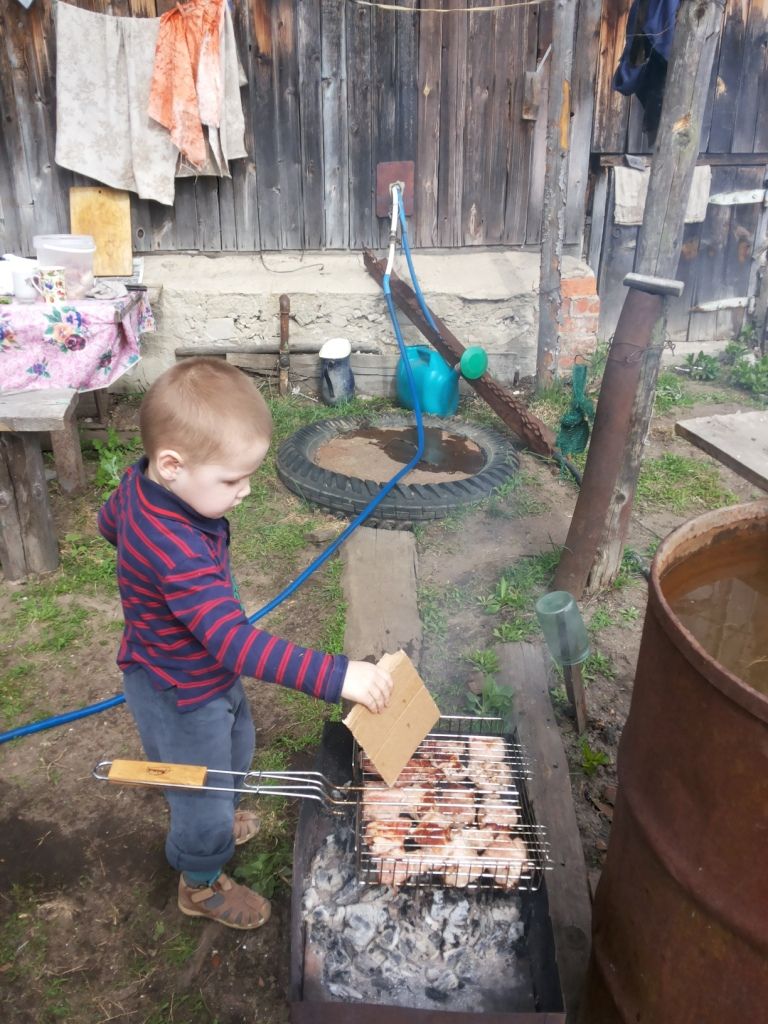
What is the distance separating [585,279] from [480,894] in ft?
18.0

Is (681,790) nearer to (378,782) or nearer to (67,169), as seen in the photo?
(378,782)

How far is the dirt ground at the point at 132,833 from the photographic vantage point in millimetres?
2182

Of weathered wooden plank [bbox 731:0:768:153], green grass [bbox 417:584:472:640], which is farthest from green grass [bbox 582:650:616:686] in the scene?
weathered wooden plank [bbox 731:0:768:153]

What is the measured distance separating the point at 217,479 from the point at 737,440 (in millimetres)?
2055

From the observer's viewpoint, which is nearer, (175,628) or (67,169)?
(175,628)

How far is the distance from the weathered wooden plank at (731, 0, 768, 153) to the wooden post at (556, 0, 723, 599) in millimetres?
4450

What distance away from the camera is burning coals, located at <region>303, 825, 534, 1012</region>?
5.80 feet

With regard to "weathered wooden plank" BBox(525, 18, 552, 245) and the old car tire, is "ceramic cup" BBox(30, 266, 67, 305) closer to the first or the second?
the old car tire

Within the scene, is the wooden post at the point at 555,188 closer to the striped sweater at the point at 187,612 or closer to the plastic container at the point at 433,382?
the plastic container at the point at 433,382

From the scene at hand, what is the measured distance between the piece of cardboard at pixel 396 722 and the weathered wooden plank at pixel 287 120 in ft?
17.8

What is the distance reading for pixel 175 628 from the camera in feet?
6.29

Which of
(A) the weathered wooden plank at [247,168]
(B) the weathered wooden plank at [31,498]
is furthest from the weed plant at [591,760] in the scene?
(A) the weathered wooden plank at [247,168]

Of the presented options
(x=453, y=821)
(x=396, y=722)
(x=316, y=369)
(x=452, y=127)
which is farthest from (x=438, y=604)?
(x=452, y=127)

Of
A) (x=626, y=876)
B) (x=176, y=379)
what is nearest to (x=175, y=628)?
(x=176, y=379)
